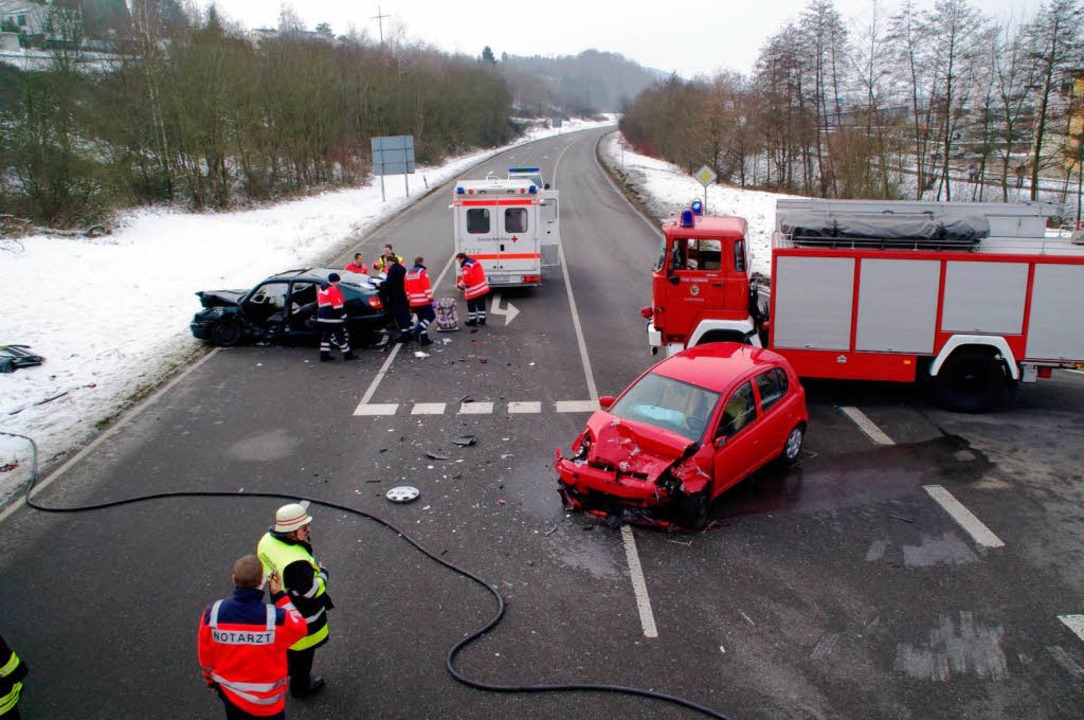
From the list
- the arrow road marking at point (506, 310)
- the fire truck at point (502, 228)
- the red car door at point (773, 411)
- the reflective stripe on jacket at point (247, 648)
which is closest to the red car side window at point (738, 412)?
the red car door at point (773, 411)

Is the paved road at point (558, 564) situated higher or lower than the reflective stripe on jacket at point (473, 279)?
lower

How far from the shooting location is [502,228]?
18.5 meters

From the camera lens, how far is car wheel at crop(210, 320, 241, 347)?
15094mm

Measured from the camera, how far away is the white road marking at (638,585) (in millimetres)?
6504

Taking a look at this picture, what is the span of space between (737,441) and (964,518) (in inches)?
101

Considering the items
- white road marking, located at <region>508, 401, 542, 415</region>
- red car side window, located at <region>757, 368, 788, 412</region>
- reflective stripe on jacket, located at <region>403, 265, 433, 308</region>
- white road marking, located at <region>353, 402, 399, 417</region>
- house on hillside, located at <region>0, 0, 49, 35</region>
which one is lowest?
white road marking, located at <region>353, 402, 399, 417</region>

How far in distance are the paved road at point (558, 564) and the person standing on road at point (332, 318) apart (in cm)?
162

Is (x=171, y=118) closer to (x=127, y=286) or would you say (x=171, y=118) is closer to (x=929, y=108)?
(x=127, y=286)

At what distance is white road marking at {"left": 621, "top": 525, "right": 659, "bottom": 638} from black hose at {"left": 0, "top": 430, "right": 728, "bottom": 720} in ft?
2.58

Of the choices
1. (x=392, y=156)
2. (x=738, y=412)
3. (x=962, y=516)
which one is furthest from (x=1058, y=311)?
(x=392, y=156)

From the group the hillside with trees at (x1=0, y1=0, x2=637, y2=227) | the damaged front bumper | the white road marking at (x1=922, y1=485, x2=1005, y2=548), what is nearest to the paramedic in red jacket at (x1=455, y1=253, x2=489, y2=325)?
the damaged front bumper

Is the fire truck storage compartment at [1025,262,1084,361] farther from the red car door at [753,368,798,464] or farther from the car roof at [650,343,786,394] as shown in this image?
the red car door at [753,368,798,464]

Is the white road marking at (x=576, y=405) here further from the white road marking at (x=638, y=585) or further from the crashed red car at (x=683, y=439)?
the white road marking at (x=638, y=585)

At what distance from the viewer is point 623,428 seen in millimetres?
8414
